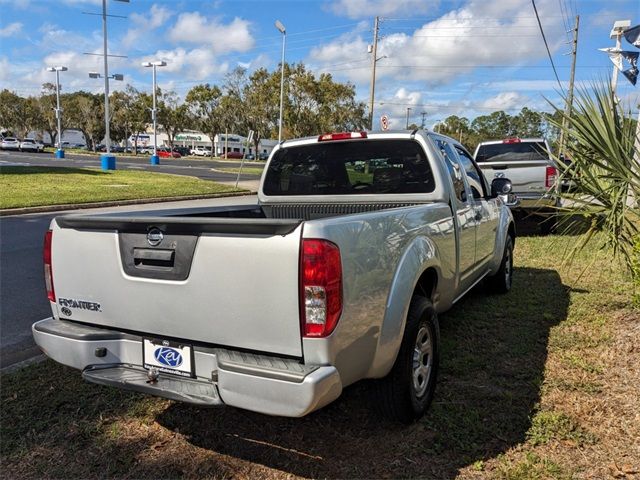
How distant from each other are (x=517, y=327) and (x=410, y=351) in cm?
242

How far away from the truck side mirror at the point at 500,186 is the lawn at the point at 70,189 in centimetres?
1165

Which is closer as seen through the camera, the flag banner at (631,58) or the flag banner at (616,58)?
the flag banner at (631,58)

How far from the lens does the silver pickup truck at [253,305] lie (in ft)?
7.47

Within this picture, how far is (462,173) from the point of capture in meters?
4.61

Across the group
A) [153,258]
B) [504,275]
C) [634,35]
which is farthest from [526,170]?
[153,258]

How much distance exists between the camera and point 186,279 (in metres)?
2.52

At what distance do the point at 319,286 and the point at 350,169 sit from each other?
2365mm

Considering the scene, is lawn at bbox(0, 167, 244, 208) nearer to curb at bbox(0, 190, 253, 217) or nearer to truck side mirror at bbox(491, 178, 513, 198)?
curb at bbox(0, 190, 253, 217)

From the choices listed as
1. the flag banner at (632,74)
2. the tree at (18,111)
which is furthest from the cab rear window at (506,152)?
the tree at (18,111)

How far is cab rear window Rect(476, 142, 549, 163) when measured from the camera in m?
10.8

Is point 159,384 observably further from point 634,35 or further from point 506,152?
point 506,152

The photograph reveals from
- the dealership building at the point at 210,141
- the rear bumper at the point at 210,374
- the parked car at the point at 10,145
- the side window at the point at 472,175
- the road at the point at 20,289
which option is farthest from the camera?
the dealership building at the point at 210,141

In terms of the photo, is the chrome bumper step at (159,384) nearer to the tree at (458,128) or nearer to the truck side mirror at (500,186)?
the truck side mirror at (500,186)

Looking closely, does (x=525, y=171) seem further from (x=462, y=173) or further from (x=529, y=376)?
(x=529, y=376)
